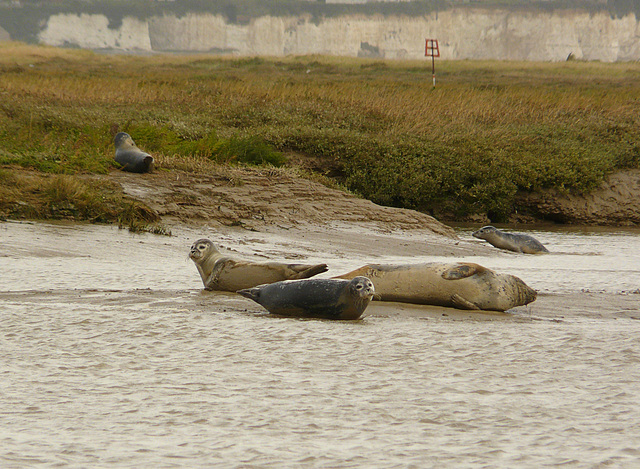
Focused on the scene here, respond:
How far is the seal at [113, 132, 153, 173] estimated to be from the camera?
13.1m

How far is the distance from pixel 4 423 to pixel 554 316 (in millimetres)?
4036

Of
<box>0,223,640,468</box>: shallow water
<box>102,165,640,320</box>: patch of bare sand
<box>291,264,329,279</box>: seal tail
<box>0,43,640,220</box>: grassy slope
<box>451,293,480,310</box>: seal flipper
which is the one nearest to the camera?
<box>0,223,640,468</box>: shallow water

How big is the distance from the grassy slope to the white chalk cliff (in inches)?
3226

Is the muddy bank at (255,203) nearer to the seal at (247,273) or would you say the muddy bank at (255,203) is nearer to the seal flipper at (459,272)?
the seal at (247,273)

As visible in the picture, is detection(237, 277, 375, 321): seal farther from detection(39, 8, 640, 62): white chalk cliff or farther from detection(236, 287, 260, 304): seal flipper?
detection(39, 8, 640, 62): white chalk cliff

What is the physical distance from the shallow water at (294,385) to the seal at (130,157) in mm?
6407

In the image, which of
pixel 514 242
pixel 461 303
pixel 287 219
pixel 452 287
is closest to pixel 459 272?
pixel 452 287

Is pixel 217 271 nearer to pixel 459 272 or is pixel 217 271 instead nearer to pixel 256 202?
pixel 459 272

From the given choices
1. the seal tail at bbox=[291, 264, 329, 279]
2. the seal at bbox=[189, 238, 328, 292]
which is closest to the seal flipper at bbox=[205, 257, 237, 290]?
the seal at bbox=[189, 238, 328, 292]

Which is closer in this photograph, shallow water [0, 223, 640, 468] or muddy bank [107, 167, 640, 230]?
shallow water [0, 223, 640, 468]

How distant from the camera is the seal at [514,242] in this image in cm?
1188

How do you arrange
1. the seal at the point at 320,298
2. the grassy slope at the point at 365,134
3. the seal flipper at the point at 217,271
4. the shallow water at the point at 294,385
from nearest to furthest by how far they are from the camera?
1. the shallow water at the point at 294,385
2. the seal at the point at 320,298
3. the seal flipper at the point at 217,271
4. the grassy slope at the point at 365,134

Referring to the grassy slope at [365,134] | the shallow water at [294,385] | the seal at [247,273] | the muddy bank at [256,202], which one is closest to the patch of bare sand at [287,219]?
the muddy bank at [256,202]

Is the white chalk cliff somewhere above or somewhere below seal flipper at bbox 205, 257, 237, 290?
above
